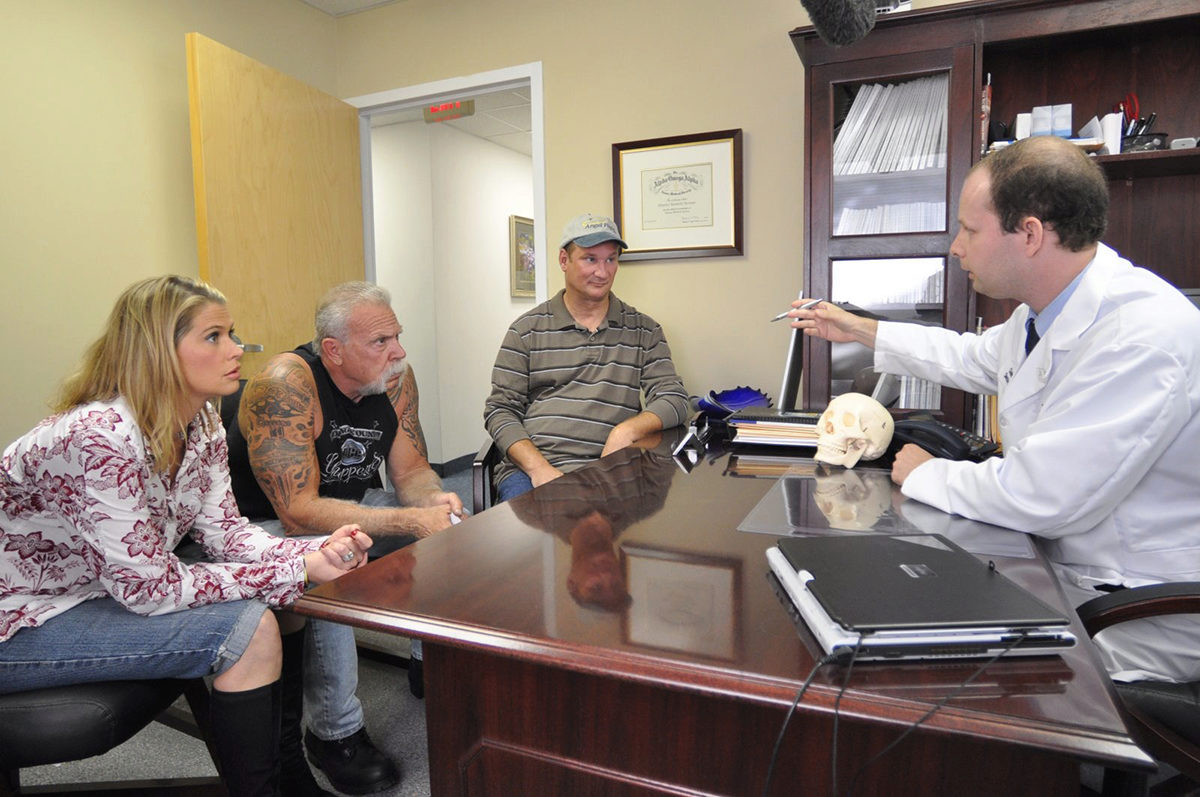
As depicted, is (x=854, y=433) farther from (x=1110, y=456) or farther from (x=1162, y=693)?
(x=1162, y=693)

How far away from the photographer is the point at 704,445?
1.88 m

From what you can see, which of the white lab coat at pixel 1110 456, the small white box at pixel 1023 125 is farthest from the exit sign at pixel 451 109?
the white lab coat at pixel 1110 456

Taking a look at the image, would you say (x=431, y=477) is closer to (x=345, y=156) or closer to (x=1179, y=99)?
(x=345, y=156)

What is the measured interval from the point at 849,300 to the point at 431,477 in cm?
143

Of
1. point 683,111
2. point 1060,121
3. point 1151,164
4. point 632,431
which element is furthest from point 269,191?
point 1151,164

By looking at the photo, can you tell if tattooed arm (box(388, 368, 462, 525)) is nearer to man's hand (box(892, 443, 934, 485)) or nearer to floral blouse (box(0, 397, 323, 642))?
floral blouse (box(0, 397, 323, 642))

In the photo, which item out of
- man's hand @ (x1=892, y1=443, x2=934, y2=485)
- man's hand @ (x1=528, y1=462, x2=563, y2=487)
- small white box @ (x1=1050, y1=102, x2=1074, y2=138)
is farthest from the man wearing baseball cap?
small white box @ (x1=1050, y1=102, x2=1074, y2=138)

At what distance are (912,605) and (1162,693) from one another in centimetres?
66

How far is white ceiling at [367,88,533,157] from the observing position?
4.39 metres

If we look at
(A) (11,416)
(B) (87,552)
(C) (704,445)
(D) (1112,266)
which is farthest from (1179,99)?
(A) (11,416)

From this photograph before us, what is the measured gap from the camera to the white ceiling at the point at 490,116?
11.7 feet

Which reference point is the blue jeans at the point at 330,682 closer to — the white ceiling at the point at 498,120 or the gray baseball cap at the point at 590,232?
the gray baseball cap at the point at 590,232

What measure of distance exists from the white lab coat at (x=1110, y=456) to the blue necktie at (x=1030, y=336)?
187mm

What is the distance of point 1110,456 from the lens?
3.55 feet
